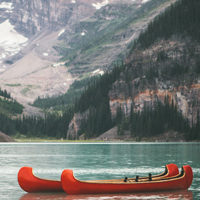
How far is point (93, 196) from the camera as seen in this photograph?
3869cm

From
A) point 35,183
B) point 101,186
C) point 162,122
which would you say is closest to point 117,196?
point 101,186

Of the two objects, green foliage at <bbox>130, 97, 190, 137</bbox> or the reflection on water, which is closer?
the reflection on water

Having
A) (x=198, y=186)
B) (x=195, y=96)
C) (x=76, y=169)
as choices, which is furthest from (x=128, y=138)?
(x=198, y=186)

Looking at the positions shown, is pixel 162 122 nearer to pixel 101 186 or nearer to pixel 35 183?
pixel 35 183

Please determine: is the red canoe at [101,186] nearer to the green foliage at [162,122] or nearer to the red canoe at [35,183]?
the red canoe at [35,183]

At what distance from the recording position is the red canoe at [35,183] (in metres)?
40.8

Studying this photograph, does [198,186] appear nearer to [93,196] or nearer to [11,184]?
[93,196]

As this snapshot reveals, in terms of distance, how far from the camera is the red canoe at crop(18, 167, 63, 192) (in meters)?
40.8

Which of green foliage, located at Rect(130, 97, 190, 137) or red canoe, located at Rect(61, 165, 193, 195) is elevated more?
green foliage, located at Rect(130, 97, 190, 137)

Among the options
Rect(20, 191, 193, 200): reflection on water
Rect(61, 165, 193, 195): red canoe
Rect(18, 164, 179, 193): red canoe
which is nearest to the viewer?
Rect(20, 191, 193, 200): reflection on water

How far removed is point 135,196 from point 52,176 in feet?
61.7

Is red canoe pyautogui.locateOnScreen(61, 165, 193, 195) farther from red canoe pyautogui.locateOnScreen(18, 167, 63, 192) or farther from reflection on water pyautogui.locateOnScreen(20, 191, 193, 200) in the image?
red canoe pyautogui.locateOnScreen(18, 167, 63, 192)

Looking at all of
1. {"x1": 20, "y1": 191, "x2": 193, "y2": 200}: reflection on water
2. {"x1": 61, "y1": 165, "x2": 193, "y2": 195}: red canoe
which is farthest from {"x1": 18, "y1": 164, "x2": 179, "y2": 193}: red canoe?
{"x1": 61, "y1": 165, "x2": 193, "y2": 195}: red canoe

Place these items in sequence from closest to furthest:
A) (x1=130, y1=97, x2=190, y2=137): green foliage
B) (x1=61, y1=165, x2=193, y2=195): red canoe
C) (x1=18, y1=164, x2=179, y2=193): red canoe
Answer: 1. (x1=61, y1=165, x2=193, y2=195): red canoe
2. (x1=18, y1=164, x2=179, y2=193): red canoe
3. (x1=130, y1=97, x2=190, y2=137): green foliage
